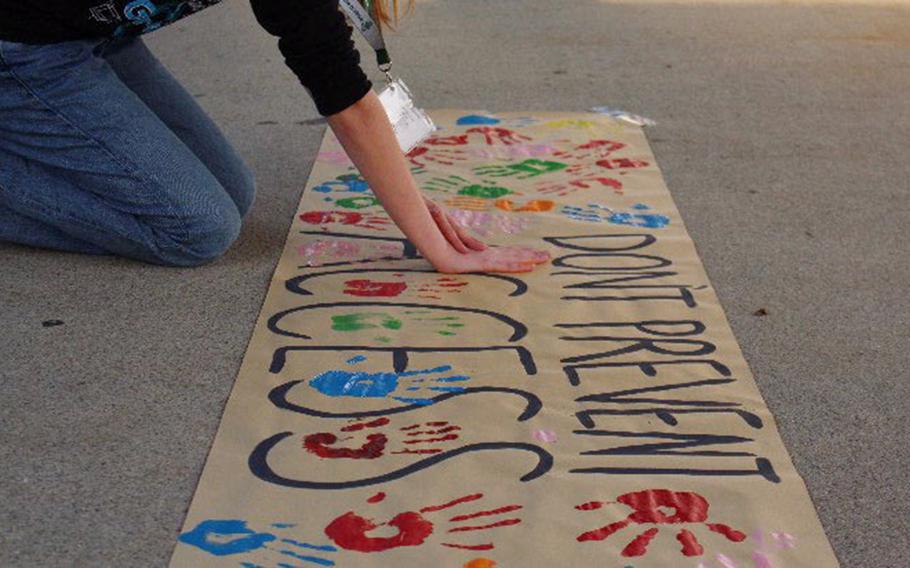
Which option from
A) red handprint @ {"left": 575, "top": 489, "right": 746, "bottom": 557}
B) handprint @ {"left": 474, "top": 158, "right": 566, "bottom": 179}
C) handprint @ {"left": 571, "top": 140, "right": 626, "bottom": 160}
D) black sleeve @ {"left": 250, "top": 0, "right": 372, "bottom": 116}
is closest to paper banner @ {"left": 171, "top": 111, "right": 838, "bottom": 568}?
red handprint @ {"left": 575, "top": 489, "right": 746, "bottom": 557}

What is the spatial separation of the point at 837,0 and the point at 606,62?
1.16 m

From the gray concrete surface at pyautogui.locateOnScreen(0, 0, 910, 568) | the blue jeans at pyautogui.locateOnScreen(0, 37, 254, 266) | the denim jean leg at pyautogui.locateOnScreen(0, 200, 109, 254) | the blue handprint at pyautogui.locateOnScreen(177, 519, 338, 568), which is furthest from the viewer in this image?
the denim jean leg at pyautogui.locateOnScreen(0, 200, 109, 254)

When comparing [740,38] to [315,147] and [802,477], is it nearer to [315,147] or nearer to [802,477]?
[315,147]

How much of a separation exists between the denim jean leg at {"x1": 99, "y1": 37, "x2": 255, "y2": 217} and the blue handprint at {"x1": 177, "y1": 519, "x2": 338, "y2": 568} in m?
0.99

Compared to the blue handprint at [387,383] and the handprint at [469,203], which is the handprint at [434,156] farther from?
the blue handprint at [387,383]

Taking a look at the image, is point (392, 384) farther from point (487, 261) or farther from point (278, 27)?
point (278, 27)

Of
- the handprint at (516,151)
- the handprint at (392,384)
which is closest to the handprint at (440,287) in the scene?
the handprint at (392,384)

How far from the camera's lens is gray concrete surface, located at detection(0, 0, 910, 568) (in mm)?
1565

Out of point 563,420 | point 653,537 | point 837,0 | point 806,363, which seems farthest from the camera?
point 837,0

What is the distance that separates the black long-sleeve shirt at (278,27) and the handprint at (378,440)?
49 centimetres

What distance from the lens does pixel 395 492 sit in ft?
5.04

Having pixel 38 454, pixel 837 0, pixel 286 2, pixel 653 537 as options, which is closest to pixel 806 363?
pixel 653 537

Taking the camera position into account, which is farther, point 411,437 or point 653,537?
point 411,437

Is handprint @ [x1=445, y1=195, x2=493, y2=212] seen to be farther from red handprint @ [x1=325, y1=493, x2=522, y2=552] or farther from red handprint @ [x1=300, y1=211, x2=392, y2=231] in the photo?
red handprint @ [x1=325, y1=493, x2=522, y2=552]
